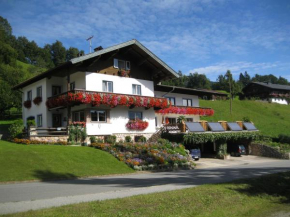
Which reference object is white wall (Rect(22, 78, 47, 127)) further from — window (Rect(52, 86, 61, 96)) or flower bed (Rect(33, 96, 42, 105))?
window (Rect(52, 86, 61, 96))

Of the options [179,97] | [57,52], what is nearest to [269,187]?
[179,97]

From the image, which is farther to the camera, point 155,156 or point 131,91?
point 131,91

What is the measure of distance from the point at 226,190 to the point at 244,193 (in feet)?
2.59

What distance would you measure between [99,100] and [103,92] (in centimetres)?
95

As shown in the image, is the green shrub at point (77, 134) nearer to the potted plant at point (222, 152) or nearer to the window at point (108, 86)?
the window at point (108, 86)

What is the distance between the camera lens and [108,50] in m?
26.8

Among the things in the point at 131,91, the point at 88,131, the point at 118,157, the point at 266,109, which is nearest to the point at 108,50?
the point at 131,91

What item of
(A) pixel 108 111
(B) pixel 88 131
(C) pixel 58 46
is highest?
(C) pixel 58 46

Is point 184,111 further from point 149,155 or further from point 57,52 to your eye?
point 57,52

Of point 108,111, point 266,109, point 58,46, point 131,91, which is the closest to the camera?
point 108,111

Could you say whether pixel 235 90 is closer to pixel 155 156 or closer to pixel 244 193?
pixel 155 156

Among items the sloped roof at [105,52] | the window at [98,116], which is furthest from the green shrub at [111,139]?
the sloped roof at [105,52]

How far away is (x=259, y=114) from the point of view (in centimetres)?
5934

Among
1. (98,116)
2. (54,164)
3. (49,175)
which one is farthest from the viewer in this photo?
(98,116)
